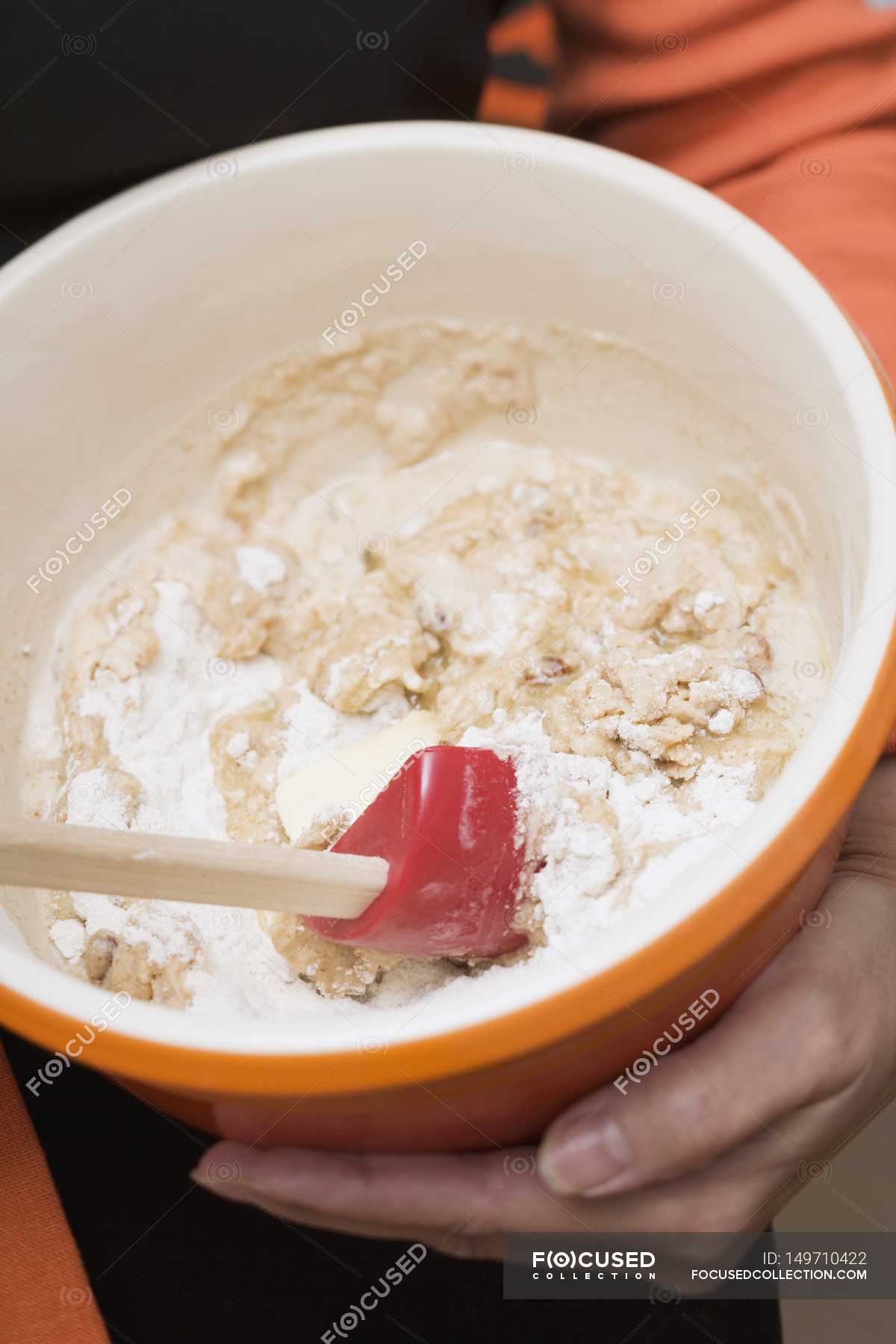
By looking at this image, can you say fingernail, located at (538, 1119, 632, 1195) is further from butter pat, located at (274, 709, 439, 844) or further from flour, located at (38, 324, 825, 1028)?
butter pat, located at (274, 709, 439, 844)

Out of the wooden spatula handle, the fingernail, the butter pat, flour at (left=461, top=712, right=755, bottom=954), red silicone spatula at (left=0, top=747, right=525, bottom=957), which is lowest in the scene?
the fingernail

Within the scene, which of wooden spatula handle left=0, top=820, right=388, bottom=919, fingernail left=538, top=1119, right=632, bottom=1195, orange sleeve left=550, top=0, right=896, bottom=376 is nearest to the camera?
wooden spatula handle left=0, top=820, right=388, bottom=919

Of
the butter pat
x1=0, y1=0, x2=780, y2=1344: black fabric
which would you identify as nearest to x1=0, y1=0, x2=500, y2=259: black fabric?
x1=0, y1=0, x2=780, y2=1344: black fabric

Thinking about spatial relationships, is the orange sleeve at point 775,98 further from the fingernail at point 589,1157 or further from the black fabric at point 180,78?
the fingernail at point 589,1157

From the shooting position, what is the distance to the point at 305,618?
2.81 ft

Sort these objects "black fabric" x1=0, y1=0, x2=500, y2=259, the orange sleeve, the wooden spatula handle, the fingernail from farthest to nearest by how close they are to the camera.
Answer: the orange sleeve
"black fabric" x1=0, y1=0, x2=500, y2=259
the fingernail
the wooden spatula handle

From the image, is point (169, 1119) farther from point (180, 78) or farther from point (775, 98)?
point (775, 98)

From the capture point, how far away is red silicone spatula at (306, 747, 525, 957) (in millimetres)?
638

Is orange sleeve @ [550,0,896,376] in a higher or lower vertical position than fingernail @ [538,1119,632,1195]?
higher

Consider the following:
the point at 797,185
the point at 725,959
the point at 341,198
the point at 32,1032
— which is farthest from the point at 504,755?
the point at 797,185

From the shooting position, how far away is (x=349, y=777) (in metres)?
0.77

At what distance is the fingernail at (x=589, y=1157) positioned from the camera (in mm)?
638

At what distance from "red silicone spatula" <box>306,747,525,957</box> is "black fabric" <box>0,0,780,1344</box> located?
0.25 meters

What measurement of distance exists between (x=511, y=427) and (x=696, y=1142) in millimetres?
545
